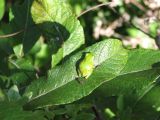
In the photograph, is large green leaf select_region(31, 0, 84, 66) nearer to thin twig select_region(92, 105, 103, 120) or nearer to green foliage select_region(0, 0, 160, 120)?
green foliage select_region(0, 0, 160, 120)

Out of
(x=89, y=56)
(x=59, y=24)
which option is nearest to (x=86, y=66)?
(x=89, y=56)

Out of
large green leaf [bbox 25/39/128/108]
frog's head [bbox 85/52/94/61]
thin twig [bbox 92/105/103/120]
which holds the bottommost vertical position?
thin twig [bbox 92/105/103/120]

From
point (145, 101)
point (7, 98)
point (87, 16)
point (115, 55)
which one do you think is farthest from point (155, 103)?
point (87, 16)

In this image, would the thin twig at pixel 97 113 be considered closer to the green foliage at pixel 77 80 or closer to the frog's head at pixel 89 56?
the green foliage at pixel 77 80

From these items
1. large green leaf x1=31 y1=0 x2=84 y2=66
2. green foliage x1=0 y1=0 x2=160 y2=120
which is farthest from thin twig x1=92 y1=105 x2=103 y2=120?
large green leaf x1=31 y1=0 x2=84 y2=66

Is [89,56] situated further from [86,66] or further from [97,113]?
[97,113]

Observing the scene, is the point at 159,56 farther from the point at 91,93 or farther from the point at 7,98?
the point at 7,98

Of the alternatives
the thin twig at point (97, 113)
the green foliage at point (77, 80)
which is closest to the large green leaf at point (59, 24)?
the green foliage at point (77, 80)
